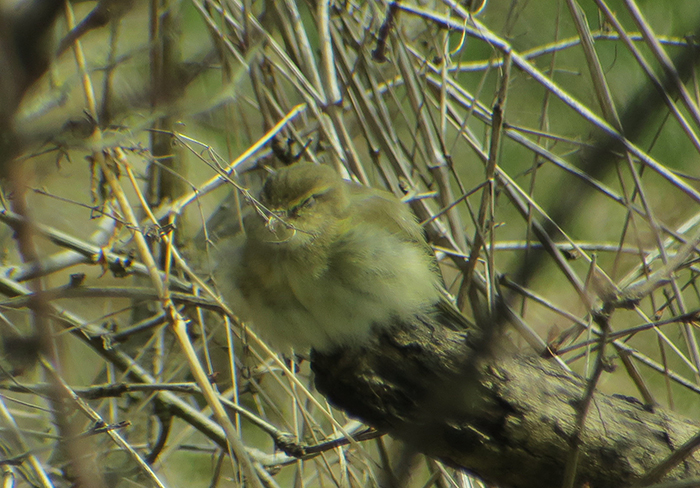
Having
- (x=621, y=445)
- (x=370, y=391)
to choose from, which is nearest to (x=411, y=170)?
(x=370, y=391)

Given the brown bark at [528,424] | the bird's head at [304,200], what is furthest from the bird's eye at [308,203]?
the brown bark at [528,424]

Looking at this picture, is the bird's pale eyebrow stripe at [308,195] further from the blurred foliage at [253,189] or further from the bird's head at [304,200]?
the blurred foliage at [253,189]

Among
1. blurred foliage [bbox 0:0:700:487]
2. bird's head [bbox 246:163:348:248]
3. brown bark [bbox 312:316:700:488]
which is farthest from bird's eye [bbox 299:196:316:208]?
brown bark [bbox 312:316:700:488]

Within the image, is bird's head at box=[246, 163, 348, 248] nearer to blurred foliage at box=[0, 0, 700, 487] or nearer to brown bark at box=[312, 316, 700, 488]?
blurred foliage at box=[0, 0, 700, 487]

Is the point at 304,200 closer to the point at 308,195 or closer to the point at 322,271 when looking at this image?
the point at 308,195

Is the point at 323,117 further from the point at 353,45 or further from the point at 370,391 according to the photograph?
the point at 370,391

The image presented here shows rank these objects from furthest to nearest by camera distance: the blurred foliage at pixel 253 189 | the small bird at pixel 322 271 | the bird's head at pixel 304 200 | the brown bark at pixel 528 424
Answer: the bird's head at pixel 304 200, the small bird at pixel 322 271, the blurred foliage at pixel 253 189, the brown bark at pixel 528 424
